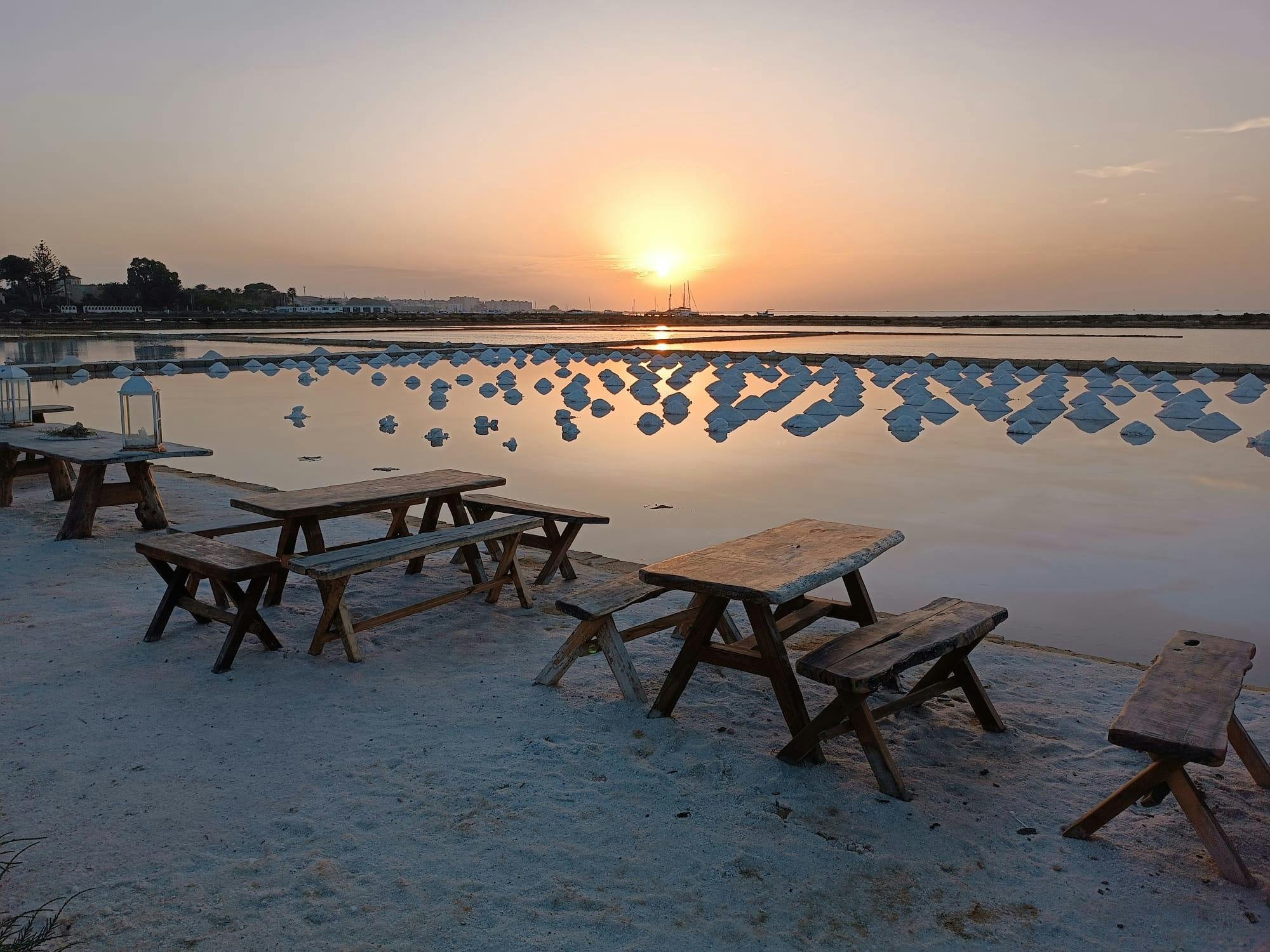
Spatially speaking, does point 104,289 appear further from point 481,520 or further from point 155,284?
point 481,520

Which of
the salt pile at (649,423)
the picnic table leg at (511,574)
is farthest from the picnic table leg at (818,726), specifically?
the salt pile at (649,423)

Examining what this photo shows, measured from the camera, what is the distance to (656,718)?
346 centimetres

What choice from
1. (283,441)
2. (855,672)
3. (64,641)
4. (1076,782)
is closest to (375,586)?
(64,641)

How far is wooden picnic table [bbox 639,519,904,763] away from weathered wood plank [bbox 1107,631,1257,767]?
98 cm

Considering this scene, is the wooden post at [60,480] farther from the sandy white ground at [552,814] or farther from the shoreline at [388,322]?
the shoreline at [388,322]

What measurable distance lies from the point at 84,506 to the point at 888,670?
5555 mm

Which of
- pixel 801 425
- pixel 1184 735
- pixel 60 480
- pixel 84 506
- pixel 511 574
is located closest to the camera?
pixel 1184 735

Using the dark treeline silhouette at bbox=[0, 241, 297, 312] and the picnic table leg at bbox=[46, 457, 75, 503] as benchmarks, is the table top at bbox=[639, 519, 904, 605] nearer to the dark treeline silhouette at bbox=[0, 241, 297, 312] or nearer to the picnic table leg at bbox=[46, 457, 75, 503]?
the picnic table leg at bbox=[46, 457, 75, 503]

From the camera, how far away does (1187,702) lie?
2588 millimetres

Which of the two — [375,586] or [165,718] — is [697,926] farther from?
[375,586]

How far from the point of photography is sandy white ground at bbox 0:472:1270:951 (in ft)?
7.54

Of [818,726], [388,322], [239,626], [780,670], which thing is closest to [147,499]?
[239,626]

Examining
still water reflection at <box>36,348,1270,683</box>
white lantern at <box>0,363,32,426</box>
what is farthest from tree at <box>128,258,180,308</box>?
white lantern at <box>0,363,32,426</box>

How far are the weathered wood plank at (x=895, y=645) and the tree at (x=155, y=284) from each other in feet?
375
